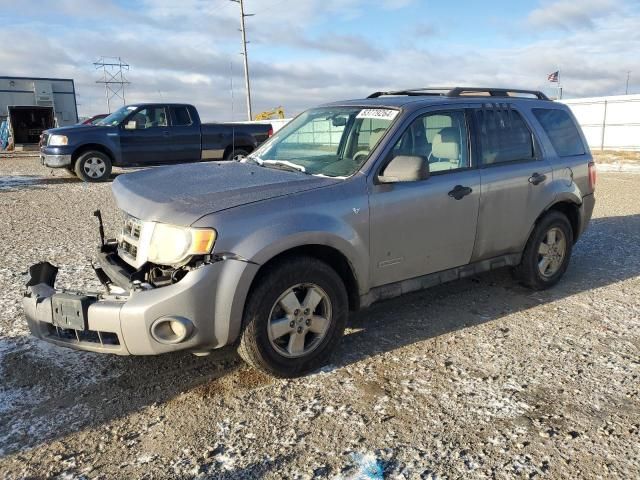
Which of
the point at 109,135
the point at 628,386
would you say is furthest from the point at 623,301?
the point at 109,135

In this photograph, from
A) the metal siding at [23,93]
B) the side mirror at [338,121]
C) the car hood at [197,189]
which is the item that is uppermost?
the metal siding at [23,93]

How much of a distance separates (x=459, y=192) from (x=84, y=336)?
111 inches

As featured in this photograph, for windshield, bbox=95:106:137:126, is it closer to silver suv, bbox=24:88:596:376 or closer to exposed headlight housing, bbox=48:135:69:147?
exposed headlight housing, bbox=48:135:69:147

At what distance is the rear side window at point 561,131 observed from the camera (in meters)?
5.18

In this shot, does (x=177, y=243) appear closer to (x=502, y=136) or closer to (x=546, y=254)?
(x=502, y=136)

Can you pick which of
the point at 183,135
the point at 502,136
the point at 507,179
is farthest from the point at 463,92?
the point at 183,135

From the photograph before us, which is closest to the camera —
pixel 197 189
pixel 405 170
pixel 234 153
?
pixel 197 189

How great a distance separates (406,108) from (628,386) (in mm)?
2413

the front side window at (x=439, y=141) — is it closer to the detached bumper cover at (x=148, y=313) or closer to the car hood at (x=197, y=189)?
the car hood at (x=197, y=189)

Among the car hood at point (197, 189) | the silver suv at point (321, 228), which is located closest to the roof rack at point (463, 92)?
the silver suv at point (321, 228)

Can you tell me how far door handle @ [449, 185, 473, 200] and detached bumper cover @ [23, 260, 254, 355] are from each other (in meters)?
1.85

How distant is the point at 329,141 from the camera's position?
14.3 ft

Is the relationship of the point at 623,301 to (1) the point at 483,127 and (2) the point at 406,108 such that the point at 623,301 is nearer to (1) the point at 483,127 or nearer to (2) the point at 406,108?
(1) the point at 483,127

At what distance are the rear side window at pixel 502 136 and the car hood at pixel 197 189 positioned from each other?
5.32ft
